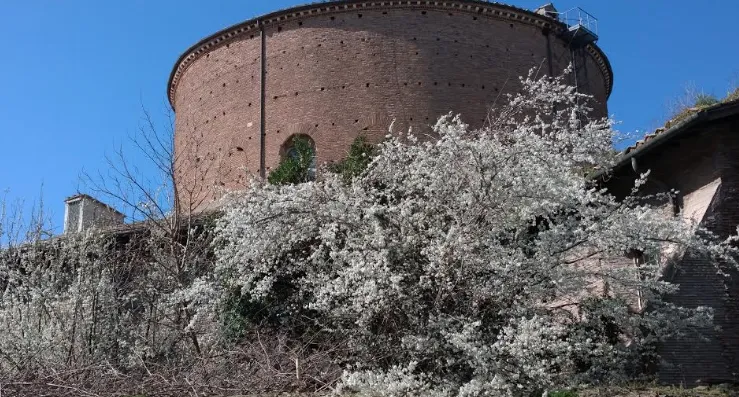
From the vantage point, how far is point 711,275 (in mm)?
9742

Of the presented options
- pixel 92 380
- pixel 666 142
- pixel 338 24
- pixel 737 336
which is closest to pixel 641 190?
pixel 666 142

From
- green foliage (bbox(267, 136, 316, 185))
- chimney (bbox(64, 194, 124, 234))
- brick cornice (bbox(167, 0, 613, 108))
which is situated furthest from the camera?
brick cornice (bbox(167, 0, 613, 108))

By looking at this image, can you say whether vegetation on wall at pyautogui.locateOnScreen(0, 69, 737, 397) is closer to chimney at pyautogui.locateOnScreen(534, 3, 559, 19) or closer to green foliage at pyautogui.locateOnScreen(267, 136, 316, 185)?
green foliage at pyautogui.locateOnScreen(267, 136, 316, 185)

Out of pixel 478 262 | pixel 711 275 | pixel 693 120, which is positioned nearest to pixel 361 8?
pixel 693 120

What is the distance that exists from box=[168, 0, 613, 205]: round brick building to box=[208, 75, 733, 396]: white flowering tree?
10135 mm

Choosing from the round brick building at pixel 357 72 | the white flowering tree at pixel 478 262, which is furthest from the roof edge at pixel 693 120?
the round brick building at pixel 357 72

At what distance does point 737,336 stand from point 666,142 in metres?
2.50

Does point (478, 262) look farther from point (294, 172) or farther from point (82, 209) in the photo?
point (82, 209)

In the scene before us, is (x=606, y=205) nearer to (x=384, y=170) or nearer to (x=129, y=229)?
(x=384, y=170)

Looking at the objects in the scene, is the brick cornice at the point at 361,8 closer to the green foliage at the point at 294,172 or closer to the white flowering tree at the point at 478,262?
the green foliage at the point at 294,172

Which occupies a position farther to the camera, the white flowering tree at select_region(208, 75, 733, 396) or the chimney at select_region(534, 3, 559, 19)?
the chimney at select_region(534, 3, 559, 19)

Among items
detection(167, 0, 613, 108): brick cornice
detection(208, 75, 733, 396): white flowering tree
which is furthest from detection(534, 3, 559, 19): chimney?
detection(208, 75, 733, 396): white flowering tree

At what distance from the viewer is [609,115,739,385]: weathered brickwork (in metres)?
9.47

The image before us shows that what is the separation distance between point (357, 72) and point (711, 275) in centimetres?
1150
